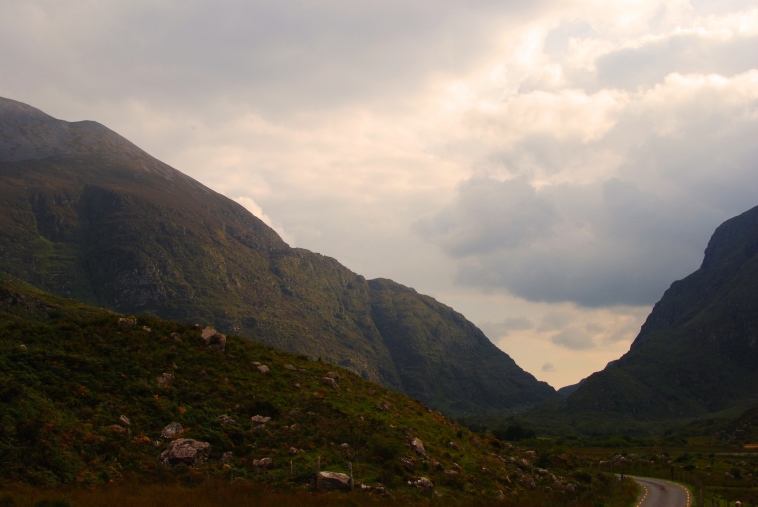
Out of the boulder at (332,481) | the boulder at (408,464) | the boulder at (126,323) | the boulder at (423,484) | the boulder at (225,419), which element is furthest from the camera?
the boulder at (126,323)

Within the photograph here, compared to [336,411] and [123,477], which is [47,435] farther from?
[336,411]

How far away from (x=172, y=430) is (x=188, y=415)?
1.75m

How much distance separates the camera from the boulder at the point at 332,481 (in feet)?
94.7

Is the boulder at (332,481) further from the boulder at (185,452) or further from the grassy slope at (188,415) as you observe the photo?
the boulder at (185,452)

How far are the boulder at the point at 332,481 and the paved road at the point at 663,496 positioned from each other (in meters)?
27.4

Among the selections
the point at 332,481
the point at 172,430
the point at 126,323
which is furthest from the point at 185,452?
the point at 126,323

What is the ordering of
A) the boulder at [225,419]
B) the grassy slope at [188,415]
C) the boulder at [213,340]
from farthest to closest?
1. the boulder at [213,340]
2. the boulder at [225,419]
3. the grassy slope at [188,415]

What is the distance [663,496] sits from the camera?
49406 mm

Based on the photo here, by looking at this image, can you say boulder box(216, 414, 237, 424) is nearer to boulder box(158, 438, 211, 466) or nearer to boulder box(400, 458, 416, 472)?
boulder box(158, 438, 211, 466)

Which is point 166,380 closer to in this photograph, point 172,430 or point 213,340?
point 172,430

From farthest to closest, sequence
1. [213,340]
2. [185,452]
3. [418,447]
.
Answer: [213,340] < [418,447] < [185,452]

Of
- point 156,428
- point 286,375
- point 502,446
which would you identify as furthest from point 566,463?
point 156,428

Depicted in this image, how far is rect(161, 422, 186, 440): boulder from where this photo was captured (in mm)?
32188

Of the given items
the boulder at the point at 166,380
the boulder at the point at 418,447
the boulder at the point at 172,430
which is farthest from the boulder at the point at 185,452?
the boulder at the point at 418,447
